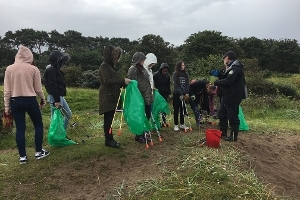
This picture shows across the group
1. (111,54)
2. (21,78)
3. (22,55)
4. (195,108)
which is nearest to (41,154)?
(21,78)

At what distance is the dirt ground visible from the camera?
4012 mm

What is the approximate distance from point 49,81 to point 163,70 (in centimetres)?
272

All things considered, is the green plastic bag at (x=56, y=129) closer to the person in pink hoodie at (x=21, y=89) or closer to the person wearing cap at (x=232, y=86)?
the person in pink hoodie at (x=21, y=89)

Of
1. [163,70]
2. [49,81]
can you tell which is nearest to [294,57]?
[163,70]

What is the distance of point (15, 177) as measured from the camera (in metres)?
4.31

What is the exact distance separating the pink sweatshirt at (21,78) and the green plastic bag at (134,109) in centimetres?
152

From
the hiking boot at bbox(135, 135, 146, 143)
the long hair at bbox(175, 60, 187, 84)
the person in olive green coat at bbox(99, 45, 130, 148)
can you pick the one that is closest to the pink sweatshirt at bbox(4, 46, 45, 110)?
the person in olive green coat at bbox(99, 45, 130, 148)

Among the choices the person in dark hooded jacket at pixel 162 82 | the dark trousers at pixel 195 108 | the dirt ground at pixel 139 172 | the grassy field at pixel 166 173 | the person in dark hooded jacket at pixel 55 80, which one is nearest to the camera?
the grassy field at pixel 166 173

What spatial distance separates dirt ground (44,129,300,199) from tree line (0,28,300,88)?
12996 mm

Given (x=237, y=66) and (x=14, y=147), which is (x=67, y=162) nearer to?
(x=14, y=147)

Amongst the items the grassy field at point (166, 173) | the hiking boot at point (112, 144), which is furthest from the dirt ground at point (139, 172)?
the hiking boot at point (112, 144)

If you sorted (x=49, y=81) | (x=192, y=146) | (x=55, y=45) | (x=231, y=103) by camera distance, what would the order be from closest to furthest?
(x=49, y=81) < (x=192, y=146) < (x=231, y=103) < (x=55, y=45)

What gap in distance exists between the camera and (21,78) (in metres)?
4.36

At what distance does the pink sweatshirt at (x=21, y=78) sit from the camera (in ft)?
14.3
